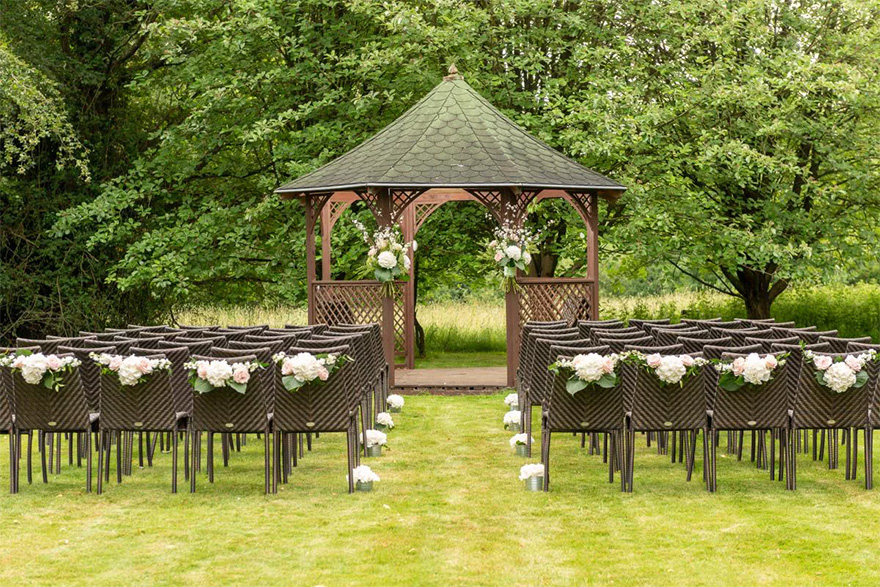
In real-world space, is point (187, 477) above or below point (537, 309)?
below

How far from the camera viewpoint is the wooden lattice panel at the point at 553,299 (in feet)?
51.9

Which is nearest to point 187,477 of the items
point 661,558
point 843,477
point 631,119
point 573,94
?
point 661,558

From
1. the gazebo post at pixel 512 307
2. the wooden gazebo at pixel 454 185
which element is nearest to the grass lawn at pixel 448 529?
the gazebo post at pixel 512 307

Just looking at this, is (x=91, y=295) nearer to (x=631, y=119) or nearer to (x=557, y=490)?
(x=631, y=119)

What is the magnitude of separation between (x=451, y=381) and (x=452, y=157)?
325 centimetres

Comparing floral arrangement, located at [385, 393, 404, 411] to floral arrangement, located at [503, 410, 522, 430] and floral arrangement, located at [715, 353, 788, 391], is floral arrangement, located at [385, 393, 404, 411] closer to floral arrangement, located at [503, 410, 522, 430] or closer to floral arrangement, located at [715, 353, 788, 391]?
floral arrangement, located at [503, 410, 522, 430]

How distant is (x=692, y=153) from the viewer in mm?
20172

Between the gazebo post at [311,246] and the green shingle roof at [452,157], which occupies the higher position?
the green shingle roof at [452,157]

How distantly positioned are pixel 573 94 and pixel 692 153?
2489mm

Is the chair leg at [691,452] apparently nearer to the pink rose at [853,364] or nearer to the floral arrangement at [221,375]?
the pink rose at [853,364]

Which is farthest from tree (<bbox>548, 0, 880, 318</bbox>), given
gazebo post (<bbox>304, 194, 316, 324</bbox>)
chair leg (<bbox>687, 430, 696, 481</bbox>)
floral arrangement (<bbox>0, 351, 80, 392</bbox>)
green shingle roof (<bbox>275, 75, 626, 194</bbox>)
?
floral arrangement (<bbox>0, 351, 80, 392</bbox>)

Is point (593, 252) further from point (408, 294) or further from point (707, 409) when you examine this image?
point (707, 409)

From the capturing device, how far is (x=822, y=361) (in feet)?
26.7

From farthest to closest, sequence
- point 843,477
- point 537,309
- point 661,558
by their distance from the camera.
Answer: point 537,309, point 843,477, point 661,558
